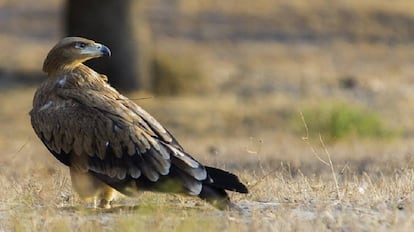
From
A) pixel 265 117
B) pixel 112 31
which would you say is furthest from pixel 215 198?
pixel 112 31

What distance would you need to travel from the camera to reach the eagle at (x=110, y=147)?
7.42 metres

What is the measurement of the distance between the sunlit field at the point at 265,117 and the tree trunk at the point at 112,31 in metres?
→ 0.47

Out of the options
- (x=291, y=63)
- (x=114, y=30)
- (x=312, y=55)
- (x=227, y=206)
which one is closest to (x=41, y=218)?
(x=227, y=206)

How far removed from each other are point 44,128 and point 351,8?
25.9 meters

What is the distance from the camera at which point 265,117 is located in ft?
61.8

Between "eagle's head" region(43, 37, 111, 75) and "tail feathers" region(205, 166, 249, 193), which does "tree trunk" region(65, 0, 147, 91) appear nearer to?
"eagle's head" region(43, 37, 111, 75)

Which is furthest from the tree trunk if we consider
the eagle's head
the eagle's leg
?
the eagle's leg

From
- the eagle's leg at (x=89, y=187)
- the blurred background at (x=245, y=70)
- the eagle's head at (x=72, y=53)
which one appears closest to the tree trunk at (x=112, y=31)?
the blurred background at (x=245, y=70)

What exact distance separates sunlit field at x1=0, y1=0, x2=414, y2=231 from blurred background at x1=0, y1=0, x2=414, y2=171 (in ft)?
0.15

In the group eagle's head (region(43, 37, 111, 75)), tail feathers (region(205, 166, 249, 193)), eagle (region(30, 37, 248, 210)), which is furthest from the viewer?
eagle's head (region(43, 37, 111, 75))

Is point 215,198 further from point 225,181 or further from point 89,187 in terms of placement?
point 89,187

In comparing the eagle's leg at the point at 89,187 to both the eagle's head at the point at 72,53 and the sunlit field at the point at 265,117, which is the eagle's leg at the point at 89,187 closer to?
the sunlit field at the point at 265,117

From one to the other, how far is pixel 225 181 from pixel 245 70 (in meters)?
17.4

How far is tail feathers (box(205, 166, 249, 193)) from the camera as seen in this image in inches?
285
